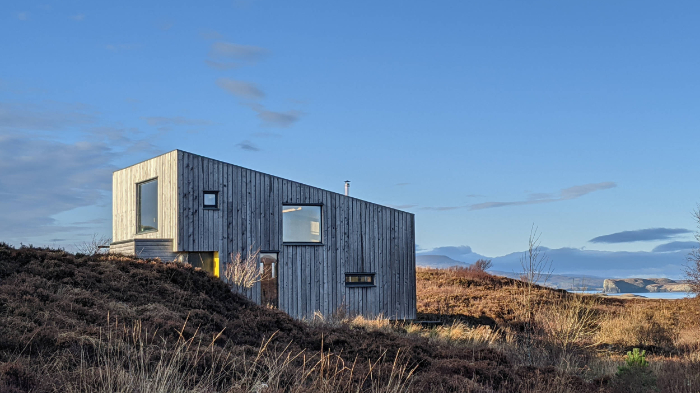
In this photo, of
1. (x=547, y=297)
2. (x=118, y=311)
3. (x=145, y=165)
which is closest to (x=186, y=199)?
(x=145, y=165)

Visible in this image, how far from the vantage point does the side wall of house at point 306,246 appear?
58.3 feet

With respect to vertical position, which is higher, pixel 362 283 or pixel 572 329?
pixel 362 283

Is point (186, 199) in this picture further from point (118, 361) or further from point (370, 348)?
point (118, 361)

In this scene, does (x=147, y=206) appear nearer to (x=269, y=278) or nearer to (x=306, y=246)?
(x=269, y=278)

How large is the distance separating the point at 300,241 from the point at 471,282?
46.7 ft

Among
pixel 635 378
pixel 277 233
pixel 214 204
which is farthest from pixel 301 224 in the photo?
pixel 635 378

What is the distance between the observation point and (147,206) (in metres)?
19.3

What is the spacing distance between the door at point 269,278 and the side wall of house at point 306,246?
0.17m

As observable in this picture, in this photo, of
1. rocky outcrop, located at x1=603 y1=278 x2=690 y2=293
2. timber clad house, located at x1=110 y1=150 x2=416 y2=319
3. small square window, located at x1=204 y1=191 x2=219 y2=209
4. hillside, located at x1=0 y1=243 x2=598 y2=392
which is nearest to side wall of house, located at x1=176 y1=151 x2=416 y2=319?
timber clad house, located at x1=110 y1=150 x2=416 y2=319

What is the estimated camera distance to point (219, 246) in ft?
58.4

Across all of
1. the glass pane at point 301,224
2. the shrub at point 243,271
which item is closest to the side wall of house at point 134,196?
the shrub at point 243,271

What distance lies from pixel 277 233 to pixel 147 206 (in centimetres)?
433

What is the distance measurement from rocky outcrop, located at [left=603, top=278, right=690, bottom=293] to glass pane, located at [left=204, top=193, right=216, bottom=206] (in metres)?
29.9

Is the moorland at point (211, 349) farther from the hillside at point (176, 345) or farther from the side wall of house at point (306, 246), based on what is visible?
the side wall of house at point (306, 246)
